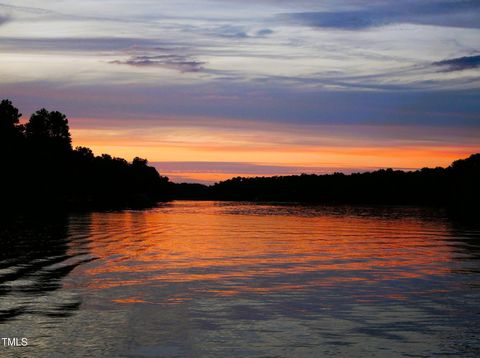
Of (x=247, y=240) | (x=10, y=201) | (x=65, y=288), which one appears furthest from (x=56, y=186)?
(x=65, y=288)

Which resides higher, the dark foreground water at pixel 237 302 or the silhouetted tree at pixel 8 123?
the silhouetted tree at pixel 8 123

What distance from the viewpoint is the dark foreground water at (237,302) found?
18.6 meters

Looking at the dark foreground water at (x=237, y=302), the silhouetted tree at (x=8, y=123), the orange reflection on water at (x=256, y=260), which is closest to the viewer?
the dark foreground water at (x=237, y=302)

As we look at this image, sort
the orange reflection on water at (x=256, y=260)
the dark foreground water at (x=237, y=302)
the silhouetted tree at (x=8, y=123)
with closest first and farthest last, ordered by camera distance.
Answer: the dark foreground water at (x=237, y=302) < the orange reflection on water at (x=256, y=260) < the silhouetted tree at (x=8, y=123)

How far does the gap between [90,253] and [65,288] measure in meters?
15.0

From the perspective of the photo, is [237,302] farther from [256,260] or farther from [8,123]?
[8,123]

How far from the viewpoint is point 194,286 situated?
29.0 metres

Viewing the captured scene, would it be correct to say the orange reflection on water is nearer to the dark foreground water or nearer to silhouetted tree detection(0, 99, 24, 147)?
the dark foreground water

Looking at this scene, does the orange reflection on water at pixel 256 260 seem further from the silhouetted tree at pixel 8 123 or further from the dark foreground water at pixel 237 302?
the silhouetted tree at pixel 8 123

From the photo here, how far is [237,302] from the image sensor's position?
82.4 ft

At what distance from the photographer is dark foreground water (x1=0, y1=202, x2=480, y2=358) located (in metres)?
18.6

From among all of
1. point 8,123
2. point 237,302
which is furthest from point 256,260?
point 8,123

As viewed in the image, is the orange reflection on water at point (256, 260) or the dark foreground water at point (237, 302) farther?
the orange reflection on water at point (256, 260)

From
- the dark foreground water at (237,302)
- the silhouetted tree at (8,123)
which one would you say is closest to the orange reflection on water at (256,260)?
the dark foreground water at (237,302)
